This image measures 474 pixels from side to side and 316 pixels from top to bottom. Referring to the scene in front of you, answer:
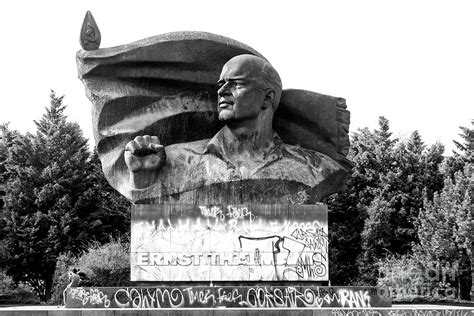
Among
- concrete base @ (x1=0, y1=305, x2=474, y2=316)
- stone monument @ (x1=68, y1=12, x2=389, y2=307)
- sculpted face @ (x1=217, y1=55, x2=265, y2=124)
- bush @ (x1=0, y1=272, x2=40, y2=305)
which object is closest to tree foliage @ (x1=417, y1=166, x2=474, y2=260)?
stone monument @ (x1=68, y1=12, x2=389, y2=307)

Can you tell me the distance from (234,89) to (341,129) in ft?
8.76

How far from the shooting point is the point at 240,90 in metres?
13.9

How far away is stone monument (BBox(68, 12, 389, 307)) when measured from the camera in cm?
1340

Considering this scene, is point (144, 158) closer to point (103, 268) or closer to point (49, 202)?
point (103, 268)

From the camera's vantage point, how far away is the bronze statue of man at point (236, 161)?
45.4 ft

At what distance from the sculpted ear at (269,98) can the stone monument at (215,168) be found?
0.11 feet

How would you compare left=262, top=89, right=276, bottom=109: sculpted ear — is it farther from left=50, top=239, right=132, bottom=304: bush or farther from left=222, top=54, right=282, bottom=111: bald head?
left=50, top=239, right=132, bottom=304: bush

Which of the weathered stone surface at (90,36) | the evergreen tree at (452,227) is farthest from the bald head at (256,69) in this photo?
the evergreen tree at (452,227)

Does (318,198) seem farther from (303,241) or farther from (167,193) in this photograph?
(167,193)

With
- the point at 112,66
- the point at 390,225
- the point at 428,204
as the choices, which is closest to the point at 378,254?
the point at 390,225

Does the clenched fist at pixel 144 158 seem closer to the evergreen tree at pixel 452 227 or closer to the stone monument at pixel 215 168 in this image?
the stone monument at pixel 215 168

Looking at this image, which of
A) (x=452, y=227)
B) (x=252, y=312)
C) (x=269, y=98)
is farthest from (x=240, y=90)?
(x=452, y=227)

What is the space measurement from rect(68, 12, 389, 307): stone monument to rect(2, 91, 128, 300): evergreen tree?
20965 millimetres

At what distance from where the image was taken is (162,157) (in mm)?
13883
